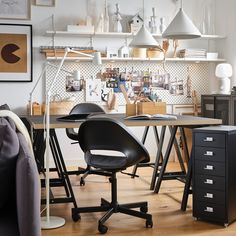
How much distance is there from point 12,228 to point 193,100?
4569 millimetres

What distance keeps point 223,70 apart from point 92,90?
174 cm

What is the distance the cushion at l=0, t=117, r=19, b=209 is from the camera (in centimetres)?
206

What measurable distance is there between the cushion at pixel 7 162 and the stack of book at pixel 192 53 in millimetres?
4170

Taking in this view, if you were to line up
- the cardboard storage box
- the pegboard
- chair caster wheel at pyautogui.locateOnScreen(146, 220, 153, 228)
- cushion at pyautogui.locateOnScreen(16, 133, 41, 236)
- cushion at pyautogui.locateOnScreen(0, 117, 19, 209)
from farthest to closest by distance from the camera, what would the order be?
the pegboard, the cardboard storage box, chair caster wheel at pyautogui.locateOnScreen(146, 220, 153, 228), cushion at pyautogui.locateOnScreen(0, 117, 19, 209), cushion at pyautogui.locateOnScreen(16, 133, 41, 236)

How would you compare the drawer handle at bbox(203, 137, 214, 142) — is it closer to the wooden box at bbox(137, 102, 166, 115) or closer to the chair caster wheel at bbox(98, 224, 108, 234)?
the wooden box at bbox(137, 102, 166, 115)

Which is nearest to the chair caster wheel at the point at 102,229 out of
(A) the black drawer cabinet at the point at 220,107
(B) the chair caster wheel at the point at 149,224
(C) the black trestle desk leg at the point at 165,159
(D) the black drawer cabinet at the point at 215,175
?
(B) the chair caster wheel at the point at 149,224

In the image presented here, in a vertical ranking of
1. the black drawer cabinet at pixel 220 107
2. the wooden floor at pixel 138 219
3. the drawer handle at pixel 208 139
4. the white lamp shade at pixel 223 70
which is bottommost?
the wooden floor at pixel 138 219

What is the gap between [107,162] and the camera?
3156 millimetres

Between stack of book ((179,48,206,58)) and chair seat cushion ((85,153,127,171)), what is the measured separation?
10.2 ft

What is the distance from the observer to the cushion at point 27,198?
6.30ft

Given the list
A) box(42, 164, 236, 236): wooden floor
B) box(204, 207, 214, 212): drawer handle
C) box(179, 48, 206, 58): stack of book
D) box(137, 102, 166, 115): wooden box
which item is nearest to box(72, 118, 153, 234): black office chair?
box(42, 164, 236, 236): wooden floor

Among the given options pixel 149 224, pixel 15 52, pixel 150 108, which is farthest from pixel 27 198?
pixel 15 52

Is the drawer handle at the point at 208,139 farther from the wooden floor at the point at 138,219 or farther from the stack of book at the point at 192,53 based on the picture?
the stack of book at the point at 192,53

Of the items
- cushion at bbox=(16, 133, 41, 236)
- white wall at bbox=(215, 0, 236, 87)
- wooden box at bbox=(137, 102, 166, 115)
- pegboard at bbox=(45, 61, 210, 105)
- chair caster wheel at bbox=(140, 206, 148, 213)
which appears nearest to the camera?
cushion at bbox=(16, 133, 41, 236)
